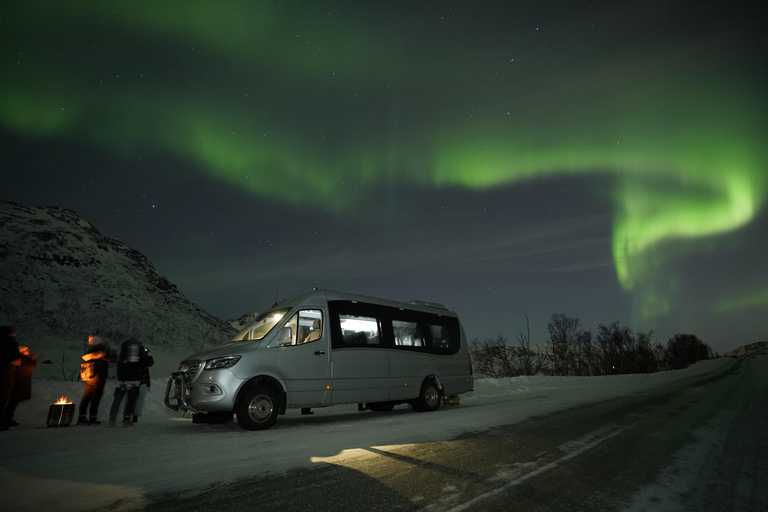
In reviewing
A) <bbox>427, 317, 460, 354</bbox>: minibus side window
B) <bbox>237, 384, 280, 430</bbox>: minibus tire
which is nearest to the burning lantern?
<bbox>237, 384, 280, 430</bbox>: minibus tire

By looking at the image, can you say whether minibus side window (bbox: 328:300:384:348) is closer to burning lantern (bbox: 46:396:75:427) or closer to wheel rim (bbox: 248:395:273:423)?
wheel rim (bbox: 248:395:273:423)

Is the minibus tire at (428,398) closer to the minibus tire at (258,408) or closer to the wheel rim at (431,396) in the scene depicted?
the wheel rim at (431,396)

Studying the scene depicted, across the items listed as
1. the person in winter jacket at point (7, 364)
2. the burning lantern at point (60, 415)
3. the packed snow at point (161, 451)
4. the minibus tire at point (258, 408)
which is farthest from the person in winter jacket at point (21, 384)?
the minibus tire at point (258, 408)

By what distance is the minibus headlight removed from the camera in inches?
304

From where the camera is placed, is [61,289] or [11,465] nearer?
[11,465]

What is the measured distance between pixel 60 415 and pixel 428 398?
831cm

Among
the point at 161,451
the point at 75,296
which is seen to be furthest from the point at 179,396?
the point at 75,296

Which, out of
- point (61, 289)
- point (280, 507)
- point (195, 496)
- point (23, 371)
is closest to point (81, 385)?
point (23, 371)

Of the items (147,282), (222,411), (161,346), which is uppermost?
(147,282)

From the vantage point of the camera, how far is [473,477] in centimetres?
Answer: 424

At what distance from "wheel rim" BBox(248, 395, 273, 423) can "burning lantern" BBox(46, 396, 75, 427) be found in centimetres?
421

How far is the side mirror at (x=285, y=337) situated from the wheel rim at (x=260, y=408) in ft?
3.48

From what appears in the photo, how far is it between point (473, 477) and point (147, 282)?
360 ft

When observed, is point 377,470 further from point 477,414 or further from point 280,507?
point 477,414
